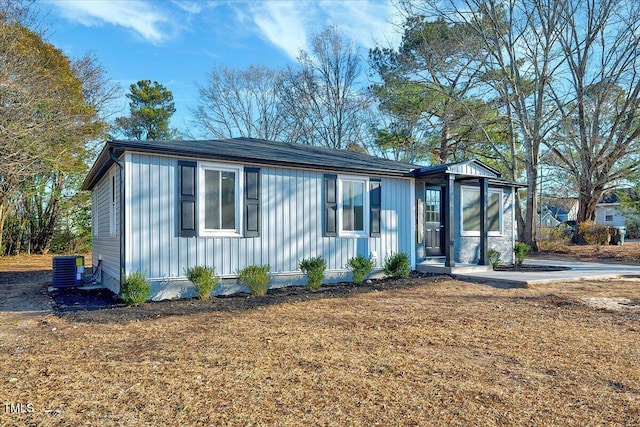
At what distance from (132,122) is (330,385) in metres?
28.2

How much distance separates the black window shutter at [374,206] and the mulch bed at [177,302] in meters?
1.08

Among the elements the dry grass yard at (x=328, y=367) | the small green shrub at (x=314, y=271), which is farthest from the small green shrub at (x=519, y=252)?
the small green shrub at (x=314, y=271)

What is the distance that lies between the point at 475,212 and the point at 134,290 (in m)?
8.31

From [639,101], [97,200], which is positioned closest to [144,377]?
[97,200]

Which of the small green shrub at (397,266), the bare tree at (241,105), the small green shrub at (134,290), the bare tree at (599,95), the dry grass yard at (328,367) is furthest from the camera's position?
the bare tree at (241,105)

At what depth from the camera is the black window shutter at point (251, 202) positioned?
7469mm

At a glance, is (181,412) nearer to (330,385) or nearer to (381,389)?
(330,385)

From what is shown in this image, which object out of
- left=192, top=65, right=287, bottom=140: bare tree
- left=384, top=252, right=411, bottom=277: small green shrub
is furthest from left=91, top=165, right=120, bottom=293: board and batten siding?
left=192, top=65, right=287, bottom=140: bare tree

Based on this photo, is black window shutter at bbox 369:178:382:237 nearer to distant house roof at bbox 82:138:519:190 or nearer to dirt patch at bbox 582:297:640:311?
distant house roof at bbox 82:138:519:190

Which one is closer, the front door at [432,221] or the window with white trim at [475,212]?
the front door at [432,221]

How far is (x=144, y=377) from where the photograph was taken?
3.19 meters

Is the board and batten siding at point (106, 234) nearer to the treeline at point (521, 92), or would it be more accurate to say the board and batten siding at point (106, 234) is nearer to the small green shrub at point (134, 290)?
the small green shrub at point (134, 290)

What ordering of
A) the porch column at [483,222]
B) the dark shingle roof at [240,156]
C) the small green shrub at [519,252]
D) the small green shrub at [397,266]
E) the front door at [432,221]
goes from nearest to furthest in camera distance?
1. the dark shingle roof at [240,156]
2. the small green shrub at [397,266]
3. the porch column at [483,222]
4. the front door at [432,221]
5. the small green shrub at [519,252]

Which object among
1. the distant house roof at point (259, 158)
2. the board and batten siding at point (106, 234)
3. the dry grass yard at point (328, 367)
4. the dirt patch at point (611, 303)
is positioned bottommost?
the dirt patch at point (611, 303)
